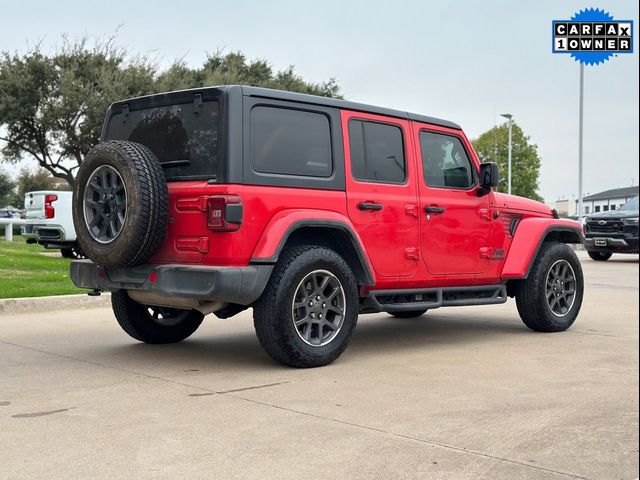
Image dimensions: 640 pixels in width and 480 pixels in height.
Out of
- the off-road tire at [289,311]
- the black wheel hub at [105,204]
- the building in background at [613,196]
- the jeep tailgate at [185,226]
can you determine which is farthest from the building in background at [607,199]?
the black wheel hub at [105,204]

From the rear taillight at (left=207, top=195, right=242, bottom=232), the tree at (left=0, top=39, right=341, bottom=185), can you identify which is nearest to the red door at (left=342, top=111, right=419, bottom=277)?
the rear taillight at (left=207, top=195, right=242, bottom=232)

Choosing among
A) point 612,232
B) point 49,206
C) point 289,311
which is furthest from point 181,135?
point 612,232

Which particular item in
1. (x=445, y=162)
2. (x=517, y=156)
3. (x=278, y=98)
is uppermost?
(x=517, y=156)

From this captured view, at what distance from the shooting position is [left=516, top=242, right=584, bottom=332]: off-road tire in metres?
8.00

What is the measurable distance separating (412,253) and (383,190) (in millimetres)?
605

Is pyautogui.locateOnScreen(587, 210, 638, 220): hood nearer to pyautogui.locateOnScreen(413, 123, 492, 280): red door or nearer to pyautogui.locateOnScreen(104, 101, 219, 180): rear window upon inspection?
pyautogui.locateOnScreen(413, 123, 492, 280): red door

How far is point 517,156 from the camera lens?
63.6 m

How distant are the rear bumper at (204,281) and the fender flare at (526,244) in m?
2.95

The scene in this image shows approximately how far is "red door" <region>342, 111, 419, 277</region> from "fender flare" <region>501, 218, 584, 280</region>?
1.32m

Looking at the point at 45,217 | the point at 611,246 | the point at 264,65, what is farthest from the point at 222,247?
the point at 264,65

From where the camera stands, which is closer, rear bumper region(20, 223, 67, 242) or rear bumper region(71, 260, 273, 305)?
rear bumper region(71, 260, 273, 305)

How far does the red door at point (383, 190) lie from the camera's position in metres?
6.65

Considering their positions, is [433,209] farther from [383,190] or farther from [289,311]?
[289,311]

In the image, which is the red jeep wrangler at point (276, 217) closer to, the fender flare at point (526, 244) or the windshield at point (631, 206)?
the fender flare at point (526, 244)
